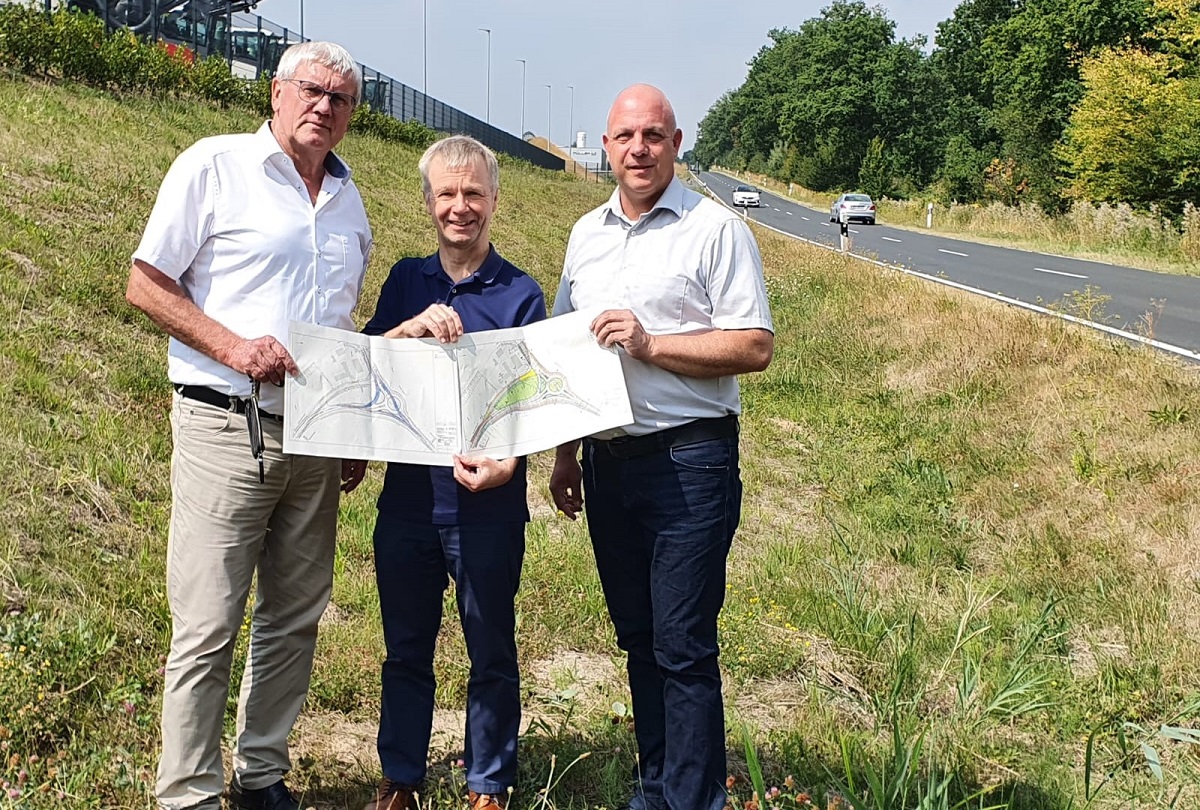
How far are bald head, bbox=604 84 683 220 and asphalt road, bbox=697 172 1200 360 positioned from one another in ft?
29.0

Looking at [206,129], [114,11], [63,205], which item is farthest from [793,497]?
[114,11]

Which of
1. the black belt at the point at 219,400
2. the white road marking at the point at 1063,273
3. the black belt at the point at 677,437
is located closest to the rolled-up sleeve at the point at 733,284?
the black belt at the point at 677,437

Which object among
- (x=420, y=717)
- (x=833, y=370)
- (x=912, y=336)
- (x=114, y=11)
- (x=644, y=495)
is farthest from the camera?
(x=114, y=11)

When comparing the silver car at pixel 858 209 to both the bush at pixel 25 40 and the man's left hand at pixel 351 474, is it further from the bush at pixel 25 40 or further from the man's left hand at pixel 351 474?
the man's left hand at pixel 351 474

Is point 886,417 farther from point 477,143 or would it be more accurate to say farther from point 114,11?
point 114,11

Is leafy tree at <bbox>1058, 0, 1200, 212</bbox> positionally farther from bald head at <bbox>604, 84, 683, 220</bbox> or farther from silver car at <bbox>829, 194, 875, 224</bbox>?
bald head at <bbox>604, 84, 683, 220</bbox>

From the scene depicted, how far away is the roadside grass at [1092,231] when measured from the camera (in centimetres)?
2466

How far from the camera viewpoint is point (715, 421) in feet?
10.2

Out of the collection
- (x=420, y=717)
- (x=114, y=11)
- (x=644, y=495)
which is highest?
(x=114, y=11)

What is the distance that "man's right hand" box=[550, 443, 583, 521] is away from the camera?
3492 millimetres

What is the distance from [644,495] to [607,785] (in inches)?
43.7

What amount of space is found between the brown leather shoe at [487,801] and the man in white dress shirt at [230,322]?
2.33 ft

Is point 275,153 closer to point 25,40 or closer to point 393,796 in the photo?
point 393,796

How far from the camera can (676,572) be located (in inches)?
122
